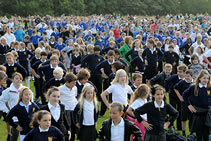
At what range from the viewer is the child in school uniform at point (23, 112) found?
653 centimetres

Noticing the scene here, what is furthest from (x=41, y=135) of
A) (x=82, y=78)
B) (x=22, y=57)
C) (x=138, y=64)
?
(x=22, y=57)

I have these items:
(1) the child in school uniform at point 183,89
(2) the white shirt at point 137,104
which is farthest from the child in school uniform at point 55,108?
(1) the child in school uniform at point 183,89

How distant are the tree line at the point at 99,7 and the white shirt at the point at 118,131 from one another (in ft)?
197

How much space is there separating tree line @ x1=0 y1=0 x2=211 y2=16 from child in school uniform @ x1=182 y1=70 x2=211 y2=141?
58.8 m

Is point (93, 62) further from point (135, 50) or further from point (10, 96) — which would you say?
point (10, 96)

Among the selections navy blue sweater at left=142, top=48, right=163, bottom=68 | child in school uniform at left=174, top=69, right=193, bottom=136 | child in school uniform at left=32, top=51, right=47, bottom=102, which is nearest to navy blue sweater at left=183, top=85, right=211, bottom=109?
child in school uniform at left=174, top=69, right=193, bottom=136

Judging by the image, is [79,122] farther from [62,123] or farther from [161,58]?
[161,58]

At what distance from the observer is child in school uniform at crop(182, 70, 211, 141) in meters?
7.53

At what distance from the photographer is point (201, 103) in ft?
24.8

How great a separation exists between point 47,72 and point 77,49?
2968mm

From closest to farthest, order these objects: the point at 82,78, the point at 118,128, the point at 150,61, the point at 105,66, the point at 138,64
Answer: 1. the point at 118,128
2. the point at 82,78
3. the point at 105,66
4. the point at 138,64
5. the point at 150,61

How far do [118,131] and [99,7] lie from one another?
6683cm

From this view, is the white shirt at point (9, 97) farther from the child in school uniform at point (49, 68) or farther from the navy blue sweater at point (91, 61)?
the navy blue sweater at point (91, 61)

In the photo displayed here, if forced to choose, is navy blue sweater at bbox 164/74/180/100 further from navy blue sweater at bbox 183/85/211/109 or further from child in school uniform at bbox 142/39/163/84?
child in school uniform at bbox 142/39/163/84
